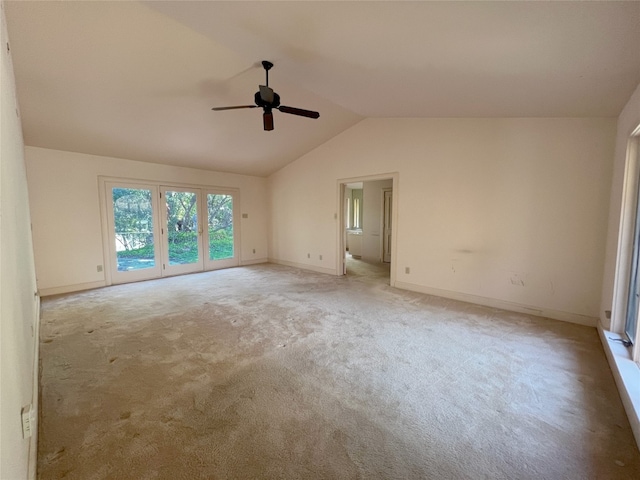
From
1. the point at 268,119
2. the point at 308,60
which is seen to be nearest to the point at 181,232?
the point at 268,119

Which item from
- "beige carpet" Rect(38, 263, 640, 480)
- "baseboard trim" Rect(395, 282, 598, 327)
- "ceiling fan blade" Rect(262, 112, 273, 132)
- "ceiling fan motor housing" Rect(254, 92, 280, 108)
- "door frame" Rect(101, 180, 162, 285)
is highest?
"ceiling fan motor housing" Rect(254, 92, 280, 108)

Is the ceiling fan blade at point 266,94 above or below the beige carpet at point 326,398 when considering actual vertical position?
above

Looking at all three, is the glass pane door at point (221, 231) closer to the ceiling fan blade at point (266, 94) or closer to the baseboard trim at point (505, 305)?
the ceiling fan blade at point (266, 94)

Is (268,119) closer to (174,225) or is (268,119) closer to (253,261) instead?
(174,225)

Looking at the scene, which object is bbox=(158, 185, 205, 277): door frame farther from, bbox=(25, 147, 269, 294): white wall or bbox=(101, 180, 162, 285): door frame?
bbox=(25, 147, 269, 294): white wall

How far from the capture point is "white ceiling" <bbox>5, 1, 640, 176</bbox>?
5.76 ft

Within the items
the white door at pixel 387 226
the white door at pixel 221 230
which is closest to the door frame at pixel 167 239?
the white door at pixel 221 230

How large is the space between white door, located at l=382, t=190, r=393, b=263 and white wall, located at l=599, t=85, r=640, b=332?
176 inches

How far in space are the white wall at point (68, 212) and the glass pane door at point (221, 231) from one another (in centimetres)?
137

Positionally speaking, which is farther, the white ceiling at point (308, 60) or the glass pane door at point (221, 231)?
the glass pane door at point (221, 231)

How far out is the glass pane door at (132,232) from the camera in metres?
5.09

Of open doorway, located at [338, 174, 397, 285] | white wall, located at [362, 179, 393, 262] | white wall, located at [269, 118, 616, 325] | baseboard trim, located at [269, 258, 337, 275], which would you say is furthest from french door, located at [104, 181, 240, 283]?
white wall, located at [362, 179, 393, 262]

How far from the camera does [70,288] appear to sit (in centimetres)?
464

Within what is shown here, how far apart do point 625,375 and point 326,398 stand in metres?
2.15
